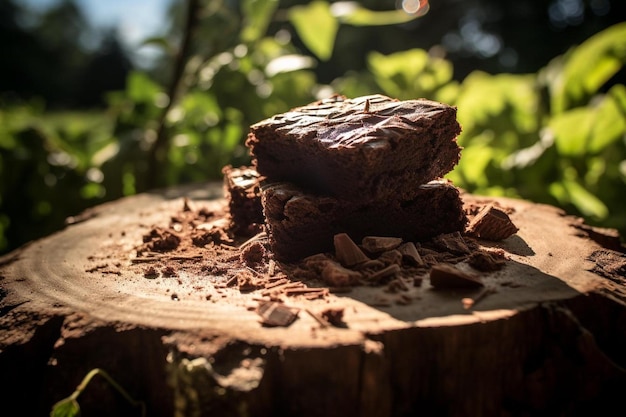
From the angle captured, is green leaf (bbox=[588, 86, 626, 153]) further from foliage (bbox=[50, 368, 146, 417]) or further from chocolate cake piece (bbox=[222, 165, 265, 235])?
foliage (bbox=[50, 368, 146, 417])

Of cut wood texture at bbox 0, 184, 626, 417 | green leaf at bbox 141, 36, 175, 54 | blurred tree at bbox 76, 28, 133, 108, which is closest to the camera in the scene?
cut wood texture at bbox 0, 184, 626, 417

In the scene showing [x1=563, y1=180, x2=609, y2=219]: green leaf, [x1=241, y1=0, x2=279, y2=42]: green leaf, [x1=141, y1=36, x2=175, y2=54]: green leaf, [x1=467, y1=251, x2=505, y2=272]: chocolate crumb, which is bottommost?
[x1=563, y1=180, x2=609, y2=219]: green leaf

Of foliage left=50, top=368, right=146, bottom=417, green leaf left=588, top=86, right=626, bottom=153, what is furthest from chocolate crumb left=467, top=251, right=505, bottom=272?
green leaf left=588, top=86, right=626, bottom=153

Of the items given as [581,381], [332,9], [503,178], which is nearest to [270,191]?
[581,381]

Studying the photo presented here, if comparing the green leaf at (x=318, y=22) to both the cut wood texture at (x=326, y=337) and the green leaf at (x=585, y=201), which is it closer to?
the green leaf at (x=585, y=201)

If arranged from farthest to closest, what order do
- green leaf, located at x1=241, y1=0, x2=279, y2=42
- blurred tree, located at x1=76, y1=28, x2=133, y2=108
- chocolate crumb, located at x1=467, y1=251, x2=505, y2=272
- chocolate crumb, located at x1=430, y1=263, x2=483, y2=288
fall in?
blurred tree, located at x1=76, y1=28, x2=133, y2=108 < green leaf, located at x1=241, y1=0, x2=279, y2=42 < chocolate crumb, located at x1=467, y1=251, x2=505, y2=272 < chocolate crumb, located at x1=430, y1=263, x2=483, y2=288

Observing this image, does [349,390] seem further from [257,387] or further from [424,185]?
[424,185]

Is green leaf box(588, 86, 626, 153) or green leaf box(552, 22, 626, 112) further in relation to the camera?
green leaf box(552, 22, 626, 112)
